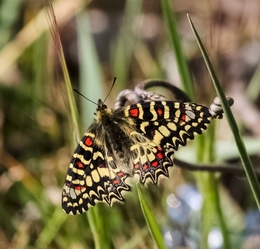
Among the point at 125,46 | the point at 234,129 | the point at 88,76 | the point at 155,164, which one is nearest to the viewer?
the point at 234,129

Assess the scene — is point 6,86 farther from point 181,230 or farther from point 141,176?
point 141,176

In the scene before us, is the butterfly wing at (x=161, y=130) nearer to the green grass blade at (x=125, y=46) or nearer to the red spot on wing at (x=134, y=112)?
the red spot on wing at (x=134, y=112)

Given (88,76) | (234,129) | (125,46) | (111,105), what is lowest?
(234,129)

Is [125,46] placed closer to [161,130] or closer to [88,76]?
[88,76]

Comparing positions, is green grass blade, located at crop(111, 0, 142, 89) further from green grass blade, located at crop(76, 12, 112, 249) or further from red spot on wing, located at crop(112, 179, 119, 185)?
red spot on wing, located at crop(112, 179, 119, 185)

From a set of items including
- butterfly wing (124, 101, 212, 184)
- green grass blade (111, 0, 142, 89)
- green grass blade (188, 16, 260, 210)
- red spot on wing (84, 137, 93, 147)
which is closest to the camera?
green grass blade (188, 16, 260, 210)

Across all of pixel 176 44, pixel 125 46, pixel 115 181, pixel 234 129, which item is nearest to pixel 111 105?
pixel 125 46

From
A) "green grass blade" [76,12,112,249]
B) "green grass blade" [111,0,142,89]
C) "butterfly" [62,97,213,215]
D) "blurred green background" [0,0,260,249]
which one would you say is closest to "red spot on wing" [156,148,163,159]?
"butterfly" [62,97,213,215]

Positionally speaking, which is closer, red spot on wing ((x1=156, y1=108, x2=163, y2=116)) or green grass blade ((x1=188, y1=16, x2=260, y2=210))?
Result: green grass blade ((x1=188, y1=16, x2=260, y2=210))
